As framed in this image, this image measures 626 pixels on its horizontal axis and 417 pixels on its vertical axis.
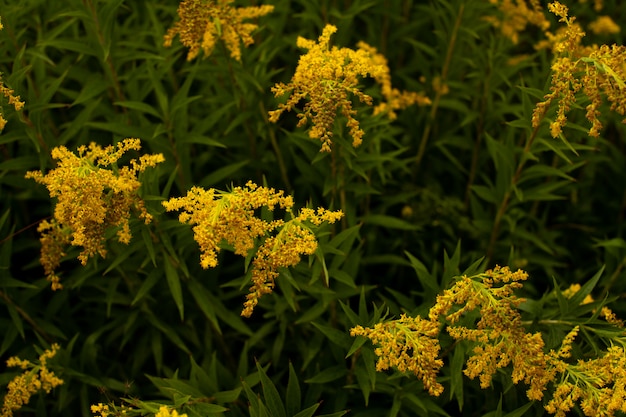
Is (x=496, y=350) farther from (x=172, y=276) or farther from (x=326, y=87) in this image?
(x=172, y=276)

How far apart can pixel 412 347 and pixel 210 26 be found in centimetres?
151

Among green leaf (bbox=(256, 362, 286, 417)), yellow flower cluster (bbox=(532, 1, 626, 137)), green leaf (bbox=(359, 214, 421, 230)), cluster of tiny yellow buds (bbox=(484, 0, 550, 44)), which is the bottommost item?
green leaf (bbox=(256, 362, 286, 417))

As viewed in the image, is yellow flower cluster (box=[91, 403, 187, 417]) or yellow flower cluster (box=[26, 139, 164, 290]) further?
yellow flower cluster (box=[26, 139, 164, 290])

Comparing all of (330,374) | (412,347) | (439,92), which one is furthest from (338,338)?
(439,92)

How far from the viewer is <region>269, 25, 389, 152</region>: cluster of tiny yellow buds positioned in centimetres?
202

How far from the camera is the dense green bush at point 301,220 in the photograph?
199 centimetres

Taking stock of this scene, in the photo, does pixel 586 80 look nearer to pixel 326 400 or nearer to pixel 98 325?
pixel 326 400

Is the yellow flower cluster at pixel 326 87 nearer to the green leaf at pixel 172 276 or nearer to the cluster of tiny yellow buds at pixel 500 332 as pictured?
the cluster of tiny yellow buds at pixel 500 332

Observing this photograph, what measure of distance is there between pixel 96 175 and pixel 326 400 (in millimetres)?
1479

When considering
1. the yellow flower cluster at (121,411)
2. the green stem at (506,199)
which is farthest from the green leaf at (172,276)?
the green stem at (506,199)

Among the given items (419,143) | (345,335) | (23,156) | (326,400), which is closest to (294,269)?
(345,335)

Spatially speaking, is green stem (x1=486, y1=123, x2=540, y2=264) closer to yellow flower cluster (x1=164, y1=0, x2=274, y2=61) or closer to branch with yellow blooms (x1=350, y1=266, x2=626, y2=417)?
branch with yellow blooms (x1=350, y1=266, x2=626, y2=417)


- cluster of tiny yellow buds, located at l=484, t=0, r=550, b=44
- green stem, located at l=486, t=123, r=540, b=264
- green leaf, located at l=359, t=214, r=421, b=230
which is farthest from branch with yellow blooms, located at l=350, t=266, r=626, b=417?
cluster of tiny yellow buds, located at l=484, t=0, r=550, b=44

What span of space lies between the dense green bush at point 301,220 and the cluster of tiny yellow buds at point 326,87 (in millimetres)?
12
